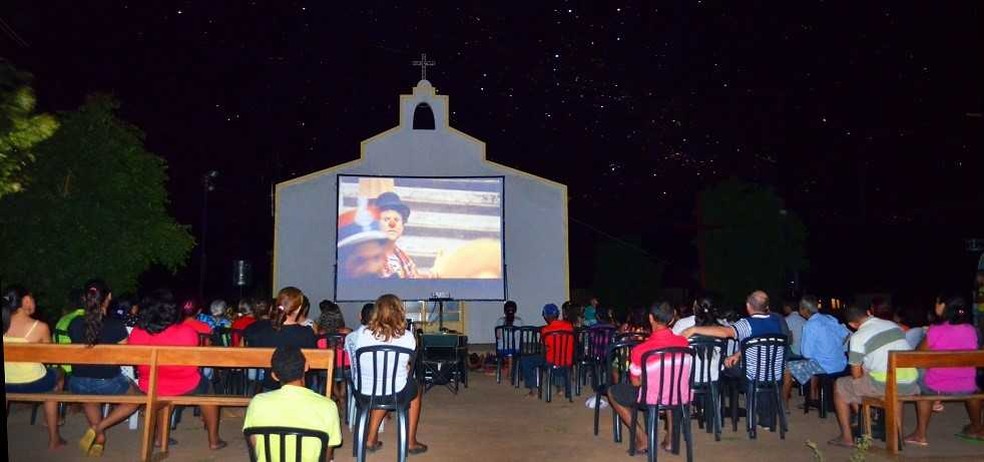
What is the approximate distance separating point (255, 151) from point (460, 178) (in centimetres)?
1763

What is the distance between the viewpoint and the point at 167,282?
3209 cm

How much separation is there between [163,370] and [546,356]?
4628 millimetres

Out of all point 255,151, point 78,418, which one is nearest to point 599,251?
point 255,151

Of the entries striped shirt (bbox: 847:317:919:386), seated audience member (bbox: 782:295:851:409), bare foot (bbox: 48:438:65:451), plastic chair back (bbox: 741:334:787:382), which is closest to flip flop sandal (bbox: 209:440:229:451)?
bare foot (bbox: 48:438:65:451)

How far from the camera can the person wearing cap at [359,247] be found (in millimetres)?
18203

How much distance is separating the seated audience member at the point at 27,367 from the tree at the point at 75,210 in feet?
13.1

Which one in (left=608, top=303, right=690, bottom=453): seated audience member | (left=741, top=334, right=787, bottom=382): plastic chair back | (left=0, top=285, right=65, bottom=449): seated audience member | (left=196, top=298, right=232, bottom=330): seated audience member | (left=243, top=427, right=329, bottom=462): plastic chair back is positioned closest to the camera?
(left=243, top=427, right=329, bottom=462): plastic chair back

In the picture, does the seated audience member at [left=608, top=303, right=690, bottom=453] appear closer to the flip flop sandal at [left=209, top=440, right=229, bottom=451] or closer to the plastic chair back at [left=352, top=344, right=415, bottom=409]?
the plastic chair back at [left=352, top=344, right=415, bottom=409]

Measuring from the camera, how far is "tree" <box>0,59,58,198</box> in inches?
258

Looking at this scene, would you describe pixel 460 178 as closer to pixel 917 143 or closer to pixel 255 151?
pixel 917 143

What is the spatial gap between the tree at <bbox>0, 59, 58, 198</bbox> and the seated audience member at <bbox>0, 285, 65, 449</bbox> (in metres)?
0.97

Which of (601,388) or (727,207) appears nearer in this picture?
(601,388)

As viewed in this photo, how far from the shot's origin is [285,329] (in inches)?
269

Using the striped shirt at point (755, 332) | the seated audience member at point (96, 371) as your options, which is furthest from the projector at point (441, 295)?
the seated audience member at point (96, 371)
